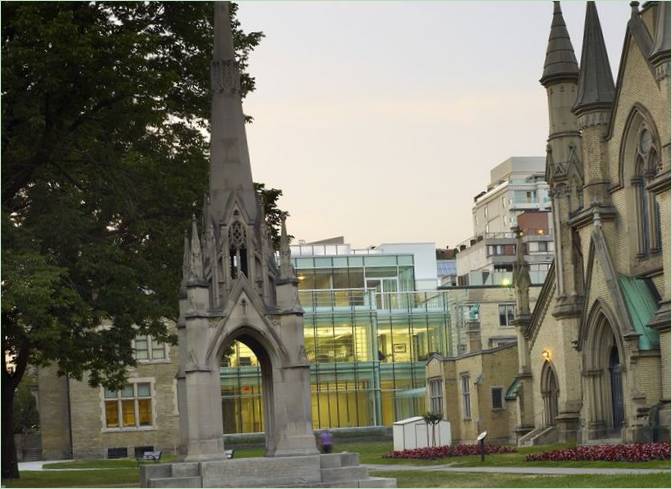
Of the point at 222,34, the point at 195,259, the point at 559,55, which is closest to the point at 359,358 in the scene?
the point at 559,55

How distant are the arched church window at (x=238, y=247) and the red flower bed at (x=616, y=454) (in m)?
12.2

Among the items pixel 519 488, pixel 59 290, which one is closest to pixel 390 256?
pixel 59 290

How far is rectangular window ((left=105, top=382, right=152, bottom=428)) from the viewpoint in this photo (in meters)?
86.8

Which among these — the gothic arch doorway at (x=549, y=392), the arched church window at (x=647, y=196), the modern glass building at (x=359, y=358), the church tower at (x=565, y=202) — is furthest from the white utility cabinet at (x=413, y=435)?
the modern glass building at (x=359, y=358)

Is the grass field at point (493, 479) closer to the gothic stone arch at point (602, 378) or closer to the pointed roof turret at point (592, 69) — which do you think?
the gothic stone arch at point (602, 378)

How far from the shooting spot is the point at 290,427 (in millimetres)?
30750

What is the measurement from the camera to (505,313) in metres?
101

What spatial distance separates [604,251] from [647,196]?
2.29 m

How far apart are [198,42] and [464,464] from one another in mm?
14190

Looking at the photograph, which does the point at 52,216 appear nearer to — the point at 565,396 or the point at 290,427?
the point at 290,427

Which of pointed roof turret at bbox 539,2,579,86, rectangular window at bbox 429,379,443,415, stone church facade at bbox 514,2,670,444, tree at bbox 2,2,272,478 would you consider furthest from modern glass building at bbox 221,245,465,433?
tree at bbox 2,2,272,478

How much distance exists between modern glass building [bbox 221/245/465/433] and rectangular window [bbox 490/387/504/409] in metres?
19.7

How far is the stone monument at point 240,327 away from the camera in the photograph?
30.3 m

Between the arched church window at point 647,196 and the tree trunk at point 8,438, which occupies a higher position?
the arched church window at point 647,196
